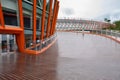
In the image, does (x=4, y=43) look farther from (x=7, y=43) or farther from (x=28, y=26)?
(x=28, y=26)

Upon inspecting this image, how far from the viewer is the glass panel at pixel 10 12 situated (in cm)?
1514

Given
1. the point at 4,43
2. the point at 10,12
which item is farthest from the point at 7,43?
the point at 10,12

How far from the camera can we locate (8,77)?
820cm

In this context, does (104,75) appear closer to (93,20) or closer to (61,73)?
(61,73)

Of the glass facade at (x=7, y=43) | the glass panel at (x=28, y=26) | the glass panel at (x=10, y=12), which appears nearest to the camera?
the glass panel at (x=10, y=12)

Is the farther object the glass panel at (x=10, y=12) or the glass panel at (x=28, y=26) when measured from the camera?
the glass panel at (x=28, y=26)

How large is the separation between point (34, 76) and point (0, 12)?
719 centimetres

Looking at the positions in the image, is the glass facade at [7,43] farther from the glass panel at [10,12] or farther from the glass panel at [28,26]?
the glass panel at [10,12]

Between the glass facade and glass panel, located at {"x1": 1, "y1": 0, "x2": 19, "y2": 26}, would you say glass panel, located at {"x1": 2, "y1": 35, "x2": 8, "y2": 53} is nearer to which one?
the glass facade

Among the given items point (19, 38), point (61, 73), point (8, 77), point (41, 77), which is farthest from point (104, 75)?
point (19, 38)

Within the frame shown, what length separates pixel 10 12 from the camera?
1598 centimetres

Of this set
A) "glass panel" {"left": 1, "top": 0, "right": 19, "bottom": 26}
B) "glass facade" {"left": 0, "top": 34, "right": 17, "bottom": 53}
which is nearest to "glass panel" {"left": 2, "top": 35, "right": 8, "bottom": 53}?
"glass facade" {"left": 0, "top": 34, "right": 17, "bottom": 53}

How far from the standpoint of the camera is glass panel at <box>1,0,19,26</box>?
1514 cm

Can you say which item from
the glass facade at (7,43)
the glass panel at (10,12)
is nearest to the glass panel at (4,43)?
the glass facade at (7,43)
